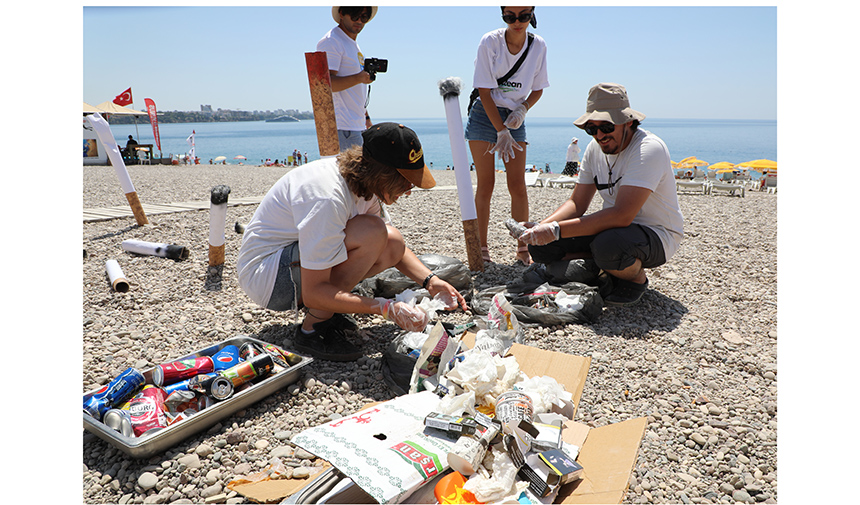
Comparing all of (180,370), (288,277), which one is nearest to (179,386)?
(180,370)

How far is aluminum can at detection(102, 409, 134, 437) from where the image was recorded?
185 centimetres

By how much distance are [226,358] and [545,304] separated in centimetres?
201

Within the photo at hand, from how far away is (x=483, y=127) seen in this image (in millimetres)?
4133

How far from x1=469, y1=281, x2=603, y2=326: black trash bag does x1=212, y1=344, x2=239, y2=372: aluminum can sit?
1570 mm

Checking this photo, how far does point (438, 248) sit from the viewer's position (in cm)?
499

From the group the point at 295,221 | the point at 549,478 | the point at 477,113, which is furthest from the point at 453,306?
the point at 477,113

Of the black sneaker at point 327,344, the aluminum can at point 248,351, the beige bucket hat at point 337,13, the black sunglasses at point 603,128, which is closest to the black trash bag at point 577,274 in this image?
the black sunglasses at point 603,128

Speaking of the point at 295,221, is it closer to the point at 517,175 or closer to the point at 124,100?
the point at 517,175

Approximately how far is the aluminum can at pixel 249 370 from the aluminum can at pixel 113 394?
0.35 m

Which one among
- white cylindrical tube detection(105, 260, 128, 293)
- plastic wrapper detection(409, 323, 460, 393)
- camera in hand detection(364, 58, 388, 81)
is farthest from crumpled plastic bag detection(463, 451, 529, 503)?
camera in hand detection(364, 58, 388, 81)

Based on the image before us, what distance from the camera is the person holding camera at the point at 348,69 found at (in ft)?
12.4

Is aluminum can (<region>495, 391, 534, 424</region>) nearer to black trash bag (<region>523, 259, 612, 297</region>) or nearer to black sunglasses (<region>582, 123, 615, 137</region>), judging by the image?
black trash bag (<region>523, 259, 612, 297</region>)

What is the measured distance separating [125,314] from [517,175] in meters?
3.16

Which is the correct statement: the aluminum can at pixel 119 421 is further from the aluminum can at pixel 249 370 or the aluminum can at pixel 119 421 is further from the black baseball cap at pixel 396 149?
the black baseball cap at pixel 396 149
